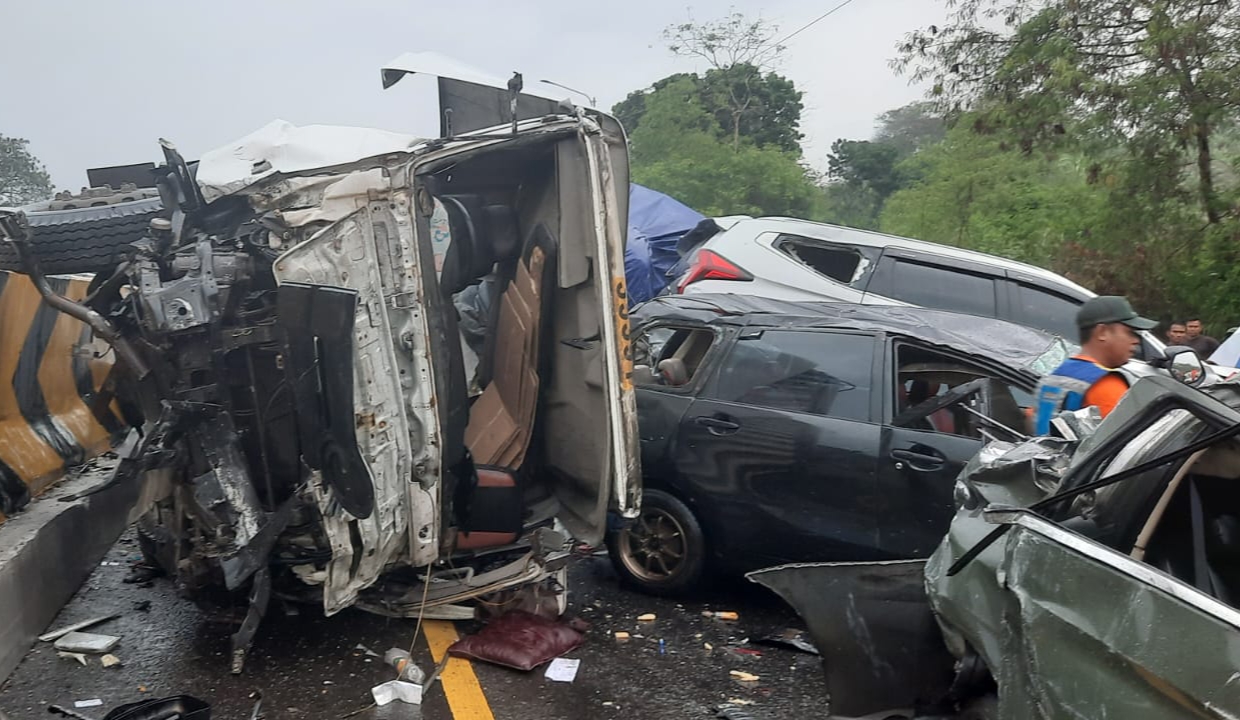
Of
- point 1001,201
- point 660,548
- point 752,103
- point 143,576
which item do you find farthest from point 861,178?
point 143,576

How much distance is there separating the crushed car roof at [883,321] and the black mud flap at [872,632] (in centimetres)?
181

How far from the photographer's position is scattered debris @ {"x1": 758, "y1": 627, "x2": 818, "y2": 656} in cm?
446

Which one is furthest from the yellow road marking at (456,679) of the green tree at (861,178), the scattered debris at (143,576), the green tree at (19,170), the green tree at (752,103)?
the green tree at (861,178)

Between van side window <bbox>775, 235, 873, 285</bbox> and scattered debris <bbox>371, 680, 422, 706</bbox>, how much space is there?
608cm

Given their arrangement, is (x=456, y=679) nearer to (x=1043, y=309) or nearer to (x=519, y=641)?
(x=519, y=641)

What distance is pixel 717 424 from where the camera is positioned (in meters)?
4.99

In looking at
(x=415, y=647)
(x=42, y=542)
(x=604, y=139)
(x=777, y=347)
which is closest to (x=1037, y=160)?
(x=777, y=347)

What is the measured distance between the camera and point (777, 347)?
16.6ft

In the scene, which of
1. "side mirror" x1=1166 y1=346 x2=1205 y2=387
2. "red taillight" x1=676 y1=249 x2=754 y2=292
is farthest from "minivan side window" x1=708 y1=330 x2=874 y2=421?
"red taillight" x1=676 y1=249 x2=754 y2=292

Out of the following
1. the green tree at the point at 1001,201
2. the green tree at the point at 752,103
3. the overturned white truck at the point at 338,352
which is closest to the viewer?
the overturned white truck at the point at 338,352

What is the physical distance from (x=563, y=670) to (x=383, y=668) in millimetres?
786

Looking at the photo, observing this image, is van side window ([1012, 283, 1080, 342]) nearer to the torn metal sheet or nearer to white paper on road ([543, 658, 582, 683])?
white paper on road ([543, 658, 582, 683])

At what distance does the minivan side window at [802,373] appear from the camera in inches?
187

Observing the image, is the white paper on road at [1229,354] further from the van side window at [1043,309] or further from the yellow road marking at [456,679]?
the yellow road marking at [456,679]
